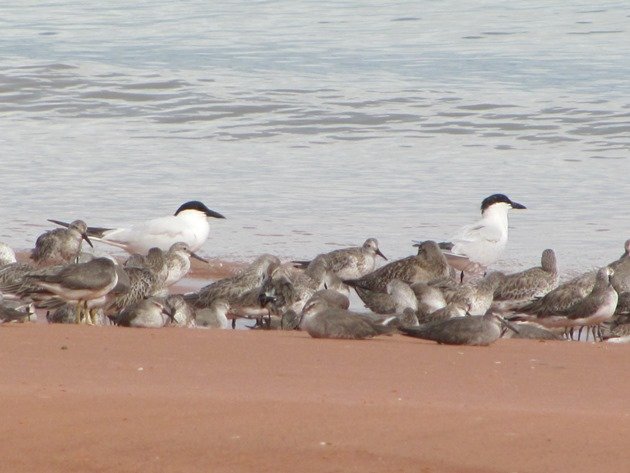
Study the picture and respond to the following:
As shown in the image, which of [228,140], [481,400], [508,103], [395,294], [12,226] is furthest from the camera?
[508,103]

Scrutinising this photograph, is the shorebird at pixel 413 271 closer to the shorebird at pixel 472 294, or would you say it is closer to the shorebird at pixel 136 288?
the shorebird at pixel 472 294

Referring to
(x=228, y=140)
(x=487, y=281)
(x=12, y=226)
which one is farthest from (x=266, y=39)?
(x=487, y=281)

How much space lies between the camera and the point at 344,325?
8.05m

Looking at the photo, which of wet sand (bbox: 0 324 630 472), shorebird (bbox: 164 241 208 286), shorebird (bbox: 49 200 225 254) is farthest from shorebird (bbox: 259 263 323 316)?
wet sand (bbox: 0 324 630 472)

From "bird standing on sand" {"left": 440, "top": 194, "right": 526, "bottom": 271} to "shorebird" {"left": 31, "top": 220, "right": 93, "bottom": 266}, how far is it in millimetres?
3199

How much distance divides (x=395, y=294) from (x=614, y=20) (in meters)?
26.0

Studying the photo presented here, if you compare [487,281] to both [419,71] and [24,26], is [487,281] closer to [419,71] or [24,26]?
[419,71]

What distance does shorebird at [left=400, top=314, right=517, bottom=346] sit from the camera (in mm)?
7918

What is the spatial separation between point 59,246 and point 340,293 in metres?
3.16

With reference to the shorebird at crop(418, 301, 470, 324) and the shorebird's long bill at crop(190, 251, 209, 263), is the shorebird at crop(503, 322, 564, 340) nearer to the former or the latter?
the shorebird at crop(418, 301, 470, 324)

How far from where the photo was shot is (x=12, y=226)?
15.0 meters

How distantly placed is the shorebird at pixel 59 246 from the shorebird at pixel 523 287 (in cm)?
370

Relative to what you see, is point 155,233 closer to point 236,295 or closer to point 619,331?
point 236,295

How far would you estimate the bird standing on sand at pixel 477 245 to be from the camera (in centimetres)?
1284
